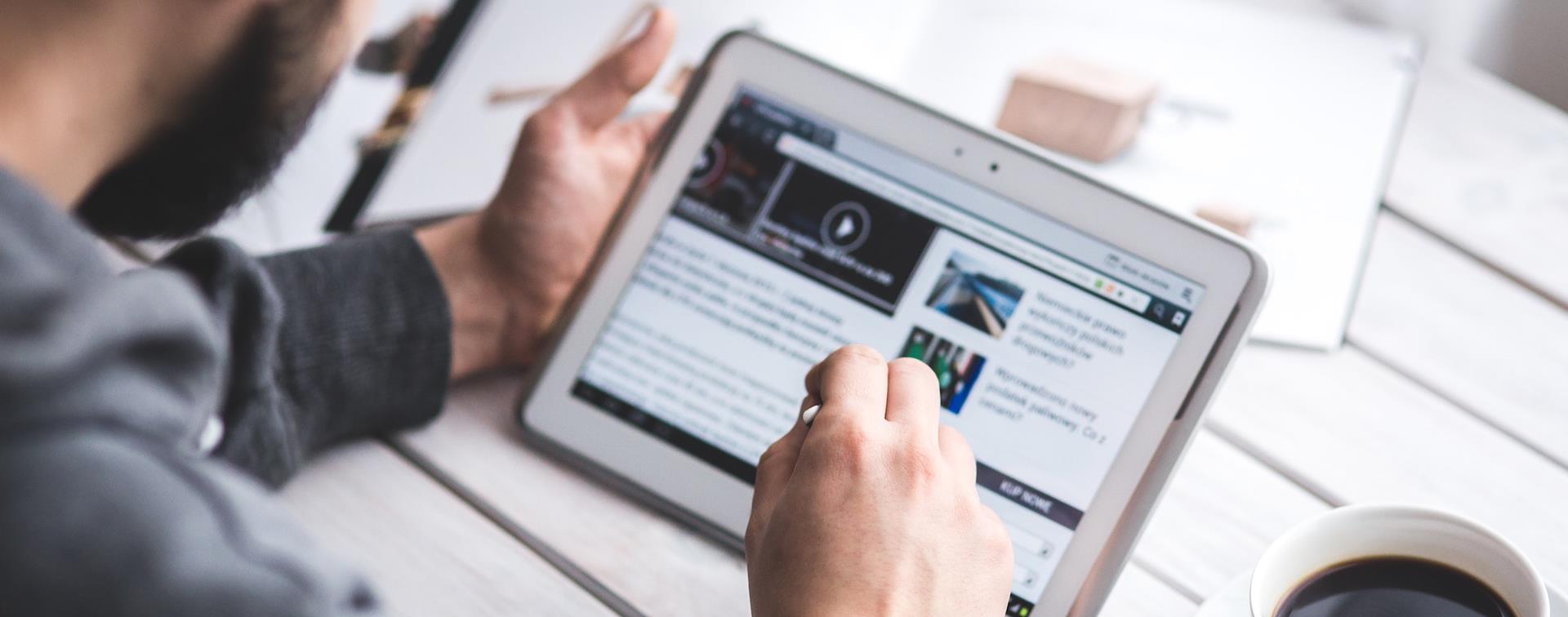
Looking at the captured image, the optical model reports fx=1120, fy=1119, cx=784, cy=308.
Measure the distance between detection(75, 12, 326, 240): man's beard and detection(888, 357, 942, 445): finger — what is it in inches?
10.3

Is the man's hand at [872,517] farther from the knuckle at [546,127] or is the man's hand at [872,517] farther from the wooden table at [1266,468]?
the knuckle at [546,127]

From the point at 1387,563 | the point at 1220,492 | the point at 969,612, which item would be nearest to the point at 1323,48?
the point at 1220,492

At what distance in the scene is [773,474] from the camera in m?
0.46

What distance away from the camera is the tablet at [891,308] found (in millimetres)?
517

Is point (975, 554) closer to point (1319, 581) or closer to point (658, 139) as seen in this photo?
point (1319, 581)

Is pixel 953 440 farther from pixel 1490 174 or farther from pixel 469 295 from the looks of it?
pixel 1490 174

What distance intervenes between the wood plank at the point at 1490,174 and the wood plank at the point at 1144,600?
36 cm

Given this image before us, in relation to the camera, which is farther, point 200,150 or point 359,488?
point 359,488

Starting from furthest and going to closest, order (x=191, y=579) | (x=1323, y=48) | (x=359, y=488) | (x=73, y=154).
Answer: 1. (x=1323, y=48)
2. (x=359, y=488)
3. (x=73, y=154)
4. (x=191, y=579)

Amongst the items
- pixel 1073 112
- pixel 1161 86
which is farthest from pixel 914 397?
pixel 1161 86

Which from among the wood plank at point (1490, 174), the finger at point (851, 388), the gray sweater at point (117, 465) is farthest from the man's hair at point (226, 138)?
the wood plank at point (1490, 174)

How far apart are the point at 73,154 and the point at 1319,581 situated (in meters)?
0.49

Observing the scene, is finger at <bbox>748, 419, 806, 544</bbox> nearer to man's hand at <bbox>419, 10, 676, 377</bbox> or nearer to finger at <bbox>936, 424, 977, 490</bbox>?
finger at <bbox>936, 424, 977, 490</bbox>

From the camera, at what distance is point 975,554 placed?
430mm
